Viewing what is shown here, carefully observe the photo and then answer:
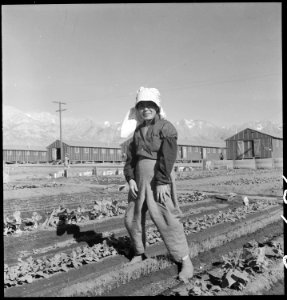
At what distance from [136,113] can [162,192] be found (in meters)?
1.04

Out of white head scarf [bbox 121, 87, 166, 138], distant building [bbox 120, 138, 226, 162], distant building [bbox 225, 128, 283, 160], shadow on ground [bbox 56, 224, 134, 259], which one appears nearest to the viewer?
white head scarf [bbox 121, 87, 166, 138]

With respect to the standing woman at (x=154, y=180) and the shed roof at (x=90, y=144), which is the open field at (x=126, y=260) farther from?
the shed roof at (x=90, y=144)

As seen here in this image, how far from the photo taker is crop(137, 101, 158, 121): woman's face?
11.5 ft

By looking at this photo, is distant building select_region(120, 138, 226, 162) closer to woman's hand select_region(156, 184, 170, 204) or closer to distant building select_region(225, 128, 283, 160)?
distant building select_region(225, 128, 283, 160)

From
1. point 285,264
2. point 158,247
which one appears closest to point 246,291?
point 285,264

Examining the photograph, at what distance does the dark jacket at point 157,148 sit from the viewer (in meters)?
3.21

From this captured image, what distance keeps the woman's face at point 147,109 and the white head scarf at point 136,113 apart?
7 cm

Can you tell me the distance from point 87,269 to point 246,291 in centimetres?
165

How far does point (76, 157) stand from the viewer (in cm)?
4484

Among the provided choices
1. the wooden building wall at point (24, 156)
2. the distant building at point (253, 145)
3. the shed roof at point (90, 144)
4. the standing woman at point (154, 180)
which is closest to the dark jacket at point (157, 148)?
the standing woman at point (154, 180)

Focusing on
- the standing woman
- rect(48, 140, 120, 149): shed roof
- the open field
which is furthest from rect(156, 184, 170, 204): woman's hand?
rect(48, 140, 120, 149): shed roof

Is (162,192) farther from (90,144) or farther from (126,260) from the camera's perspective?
(90,144)

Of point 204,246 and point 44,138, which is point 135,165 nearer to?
point 204,246

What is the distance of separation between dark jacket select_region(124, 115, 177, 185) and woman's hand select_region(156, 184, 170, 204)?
68mm
